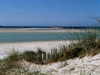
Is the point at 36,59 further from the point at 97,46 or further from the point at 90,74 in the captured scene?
the point at 90,74

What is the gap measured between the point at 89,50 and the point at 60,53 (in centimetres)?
84

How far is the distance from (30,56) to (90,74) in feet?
8.62

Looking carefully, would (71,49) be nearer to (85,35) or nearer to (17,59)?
(85,35)

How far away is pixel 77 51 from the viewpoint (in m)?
4.71

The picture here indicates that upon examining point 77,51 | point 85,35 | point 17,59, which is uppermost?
point 85,35

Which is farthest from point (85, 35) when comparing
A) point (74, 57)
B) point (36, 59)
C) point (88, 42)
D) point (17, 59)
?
point (17, 59)

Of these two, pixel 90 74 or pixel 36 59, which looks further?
pixel 36 59

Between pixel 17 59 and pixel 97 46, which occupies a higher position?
pixel 97 46

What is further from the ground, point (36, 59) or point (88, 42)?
point (88, 42)

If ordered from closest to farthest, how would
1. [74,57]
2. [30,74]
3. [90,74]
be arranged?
[90,74], [30,74], [74,57]

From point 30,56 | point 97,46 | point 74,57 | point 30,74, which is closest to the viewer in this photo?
point 30,74

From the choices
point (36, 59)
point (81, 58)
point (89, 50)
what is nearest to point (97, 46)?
point (89, 50)

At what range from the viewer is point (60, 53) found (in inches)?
188

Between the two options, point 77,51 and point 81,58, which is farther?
point 77,51
